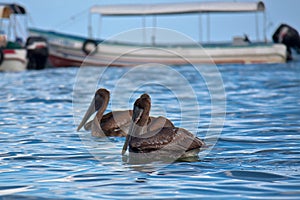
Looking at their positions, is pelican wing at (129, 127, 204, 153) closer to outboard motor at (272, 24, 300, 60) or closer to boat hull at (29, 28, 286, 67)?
boat hull at (29, 28, 286, 67)

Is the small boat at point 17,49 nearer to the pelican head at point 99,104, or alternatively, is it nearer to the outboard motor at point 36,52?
the outboard motor at point 36,52

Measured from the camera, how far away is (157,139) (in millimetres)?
8352

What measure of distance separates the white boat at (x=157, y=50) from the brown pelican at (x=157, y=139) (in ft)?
110

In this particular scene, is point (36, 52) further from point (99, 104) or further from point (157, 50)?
point (99, 104)

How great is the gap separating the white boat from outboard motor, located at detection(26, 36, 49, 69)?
159 inches

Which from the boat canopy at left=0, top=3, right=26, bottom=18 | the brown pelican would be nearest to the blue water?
the brown pelican

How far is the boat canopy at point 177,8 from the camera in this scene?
42.5 meters

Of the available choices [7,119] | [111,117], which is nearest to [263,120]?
[111,117]

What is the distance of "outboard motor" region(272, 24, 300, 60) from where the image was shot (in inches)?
1779

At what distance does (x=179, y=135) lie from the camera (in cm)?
838

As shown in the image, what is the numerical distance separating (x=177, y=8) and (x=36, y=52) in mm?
9510

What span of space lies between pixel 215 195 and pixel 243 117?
7.30m

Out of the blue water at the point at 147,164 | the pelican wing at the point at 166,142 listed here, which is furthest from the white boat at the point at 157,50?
the pelican wing at the point at 166,142

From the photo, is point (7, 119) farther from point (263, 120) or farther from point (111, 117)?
point (263, 120)
